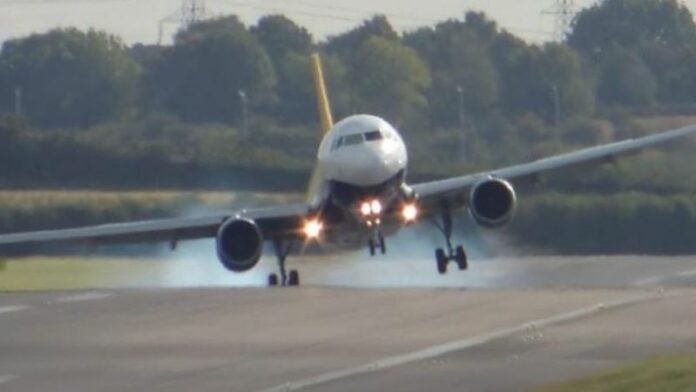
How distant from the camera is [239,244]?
123 feet

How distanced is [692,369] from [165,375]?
4.35 metres

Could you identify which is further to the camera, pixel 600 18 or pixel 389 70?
pixel 600 18

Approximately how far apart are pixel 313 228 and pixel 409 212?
174 cm

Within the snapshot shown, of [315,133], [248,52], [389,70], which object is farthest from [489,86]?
[248,52]

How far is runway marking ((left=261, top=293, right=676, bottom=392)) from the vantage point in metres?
18.5

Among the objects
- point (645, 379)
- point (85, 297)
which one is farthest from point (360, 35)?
point (645, 379)

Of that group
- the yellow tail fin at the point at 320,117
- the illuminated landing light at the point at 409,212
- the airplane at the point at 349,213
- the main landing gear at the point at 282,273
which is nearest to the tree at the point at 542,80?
the yellow tail fin at the point at 320,117

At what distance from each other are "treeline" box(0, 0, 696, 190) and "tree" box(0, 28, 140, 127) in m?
0.07

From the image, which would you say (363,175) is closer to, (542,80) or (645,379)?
(645,379)

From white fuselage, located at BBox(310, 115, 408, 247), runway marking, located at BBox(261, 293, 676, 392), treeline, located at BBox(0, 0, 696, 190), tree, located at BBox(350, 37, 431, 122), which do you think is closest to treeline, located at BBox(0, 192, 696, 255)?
treeline, located at BBox(0, 0, 696, 190)

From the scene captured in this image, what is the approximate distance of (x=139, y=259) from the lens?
4409 centimetres

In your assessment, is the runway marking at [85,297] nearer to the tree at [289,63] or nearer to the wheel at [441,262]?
the wheel at [441,262]

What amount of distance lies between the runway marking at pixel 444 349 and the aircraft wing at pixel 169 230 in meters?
15.2

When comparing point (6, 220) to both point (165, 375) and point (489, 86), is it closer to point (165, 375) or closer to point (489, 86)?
point (489, 86)
